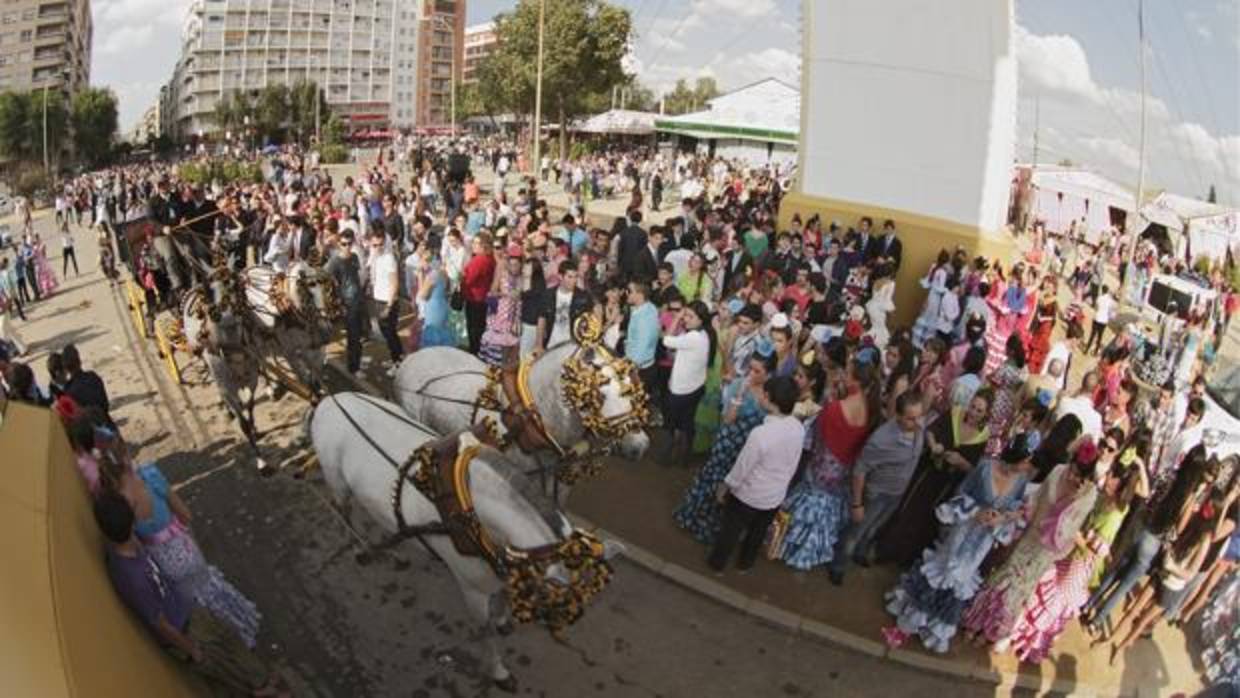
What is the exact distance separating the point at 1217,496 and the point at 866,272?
20.0ft

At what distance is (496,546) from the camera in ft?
13.4

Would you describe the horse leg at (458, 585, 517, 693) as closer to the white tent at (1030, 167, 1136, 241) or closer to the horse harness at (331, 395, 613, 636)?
the horse harness at (331, 395, 613, 636)

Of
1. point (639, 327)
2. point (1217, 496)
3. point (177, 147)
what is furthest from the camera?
point (177, 147)

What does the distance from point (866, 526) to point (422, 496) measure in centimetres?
375

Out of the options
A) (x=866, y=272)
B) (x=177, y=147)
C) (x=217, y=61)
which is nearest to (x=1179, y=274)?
(x=866, y=272)

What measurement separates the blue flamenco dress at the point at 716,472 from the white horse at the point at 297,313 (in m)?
3.95

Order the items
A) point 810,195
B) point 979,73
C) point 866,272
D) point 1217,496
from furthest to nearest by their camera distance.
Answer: point 810,195 → point 979,73 → point 866,272 → point 1217,496

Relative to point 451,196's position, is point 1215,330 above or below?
below

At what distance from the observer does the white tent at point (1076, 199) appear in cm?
3047

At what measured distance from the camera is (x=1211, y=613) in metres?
6.27

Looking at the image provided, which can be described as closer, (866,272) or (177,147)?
(866,272)

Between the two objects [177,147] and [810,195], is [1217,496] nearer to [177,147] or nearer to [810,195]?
[810,195]

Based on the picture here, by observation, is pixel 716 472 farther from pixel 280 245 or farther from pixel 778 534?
pixel 280 245

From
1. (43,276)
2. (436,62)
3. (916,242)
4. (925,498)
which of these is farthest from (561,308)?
(436,62)
